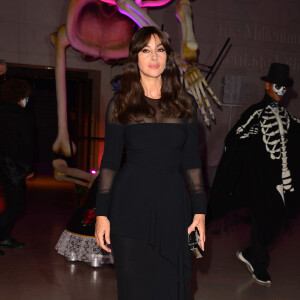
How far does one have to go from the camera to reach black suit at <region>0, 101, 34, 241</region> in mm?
4445

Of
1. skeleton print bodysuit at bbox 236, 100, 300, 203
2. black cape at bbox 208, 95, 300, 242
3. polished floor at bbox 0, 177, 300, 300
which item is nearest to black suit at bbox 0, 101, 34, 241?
polished floor at bbox 0, 177, 300, 300

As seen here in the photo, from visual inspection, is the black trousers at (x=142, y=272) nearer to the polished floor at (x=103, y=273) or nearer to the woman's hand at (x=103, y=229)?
the woman's hand at (x=103, y=229)

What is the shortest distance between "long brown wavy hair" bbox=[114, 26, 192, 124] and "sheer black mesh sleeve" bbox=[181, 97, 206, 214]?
0.25 ft

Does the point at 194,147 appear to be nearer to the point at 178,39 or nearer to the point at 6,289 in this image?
the point at 6,289

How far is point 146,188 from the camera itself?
1.99 m

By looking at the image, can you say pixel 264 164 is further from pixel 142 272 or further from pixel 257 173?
pixel 142 272

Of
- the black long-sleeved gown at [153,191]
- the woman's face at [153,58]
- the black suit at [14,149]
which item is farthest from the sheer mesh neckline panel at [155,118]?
the black suit at [14,149]

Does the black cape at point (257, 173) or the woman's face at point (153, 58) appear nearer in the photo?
the woman's face at point (153, 58)

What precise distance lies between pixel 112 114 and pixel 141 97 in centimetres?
14

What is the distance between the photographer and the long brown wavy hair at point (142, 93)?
200 cm

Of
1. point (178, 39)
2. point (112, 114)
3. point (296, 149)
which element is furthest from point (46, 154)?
point (112, 114)

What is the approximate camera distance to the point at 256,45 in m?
9.34

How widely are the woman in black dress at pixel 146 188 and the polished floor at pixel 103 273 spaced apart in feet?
4.78

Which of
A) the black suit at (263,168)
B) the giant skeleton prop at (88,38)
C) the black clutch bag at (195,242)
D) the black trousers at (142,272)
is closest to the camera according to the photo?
the black trousers at (142,272)
